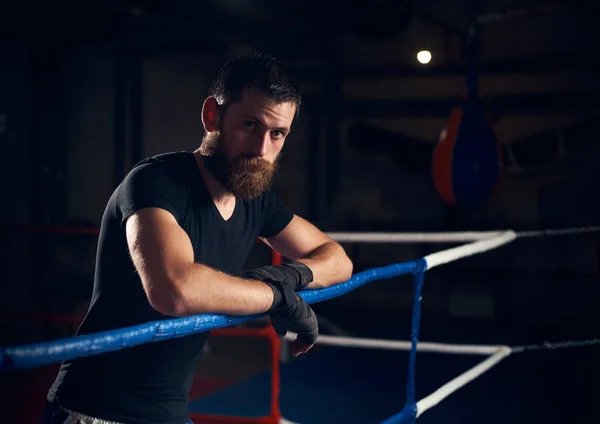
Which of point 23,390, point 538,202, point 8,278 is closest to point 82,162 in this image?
point 8,278

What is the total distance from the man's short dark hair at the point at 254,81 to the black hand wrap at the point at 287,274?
0.33m

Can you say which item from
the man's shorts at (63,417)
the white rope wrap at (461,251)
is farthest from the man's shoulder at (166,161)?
the white rope wrap at (461,251)

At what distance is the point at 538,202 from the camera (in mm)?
6625

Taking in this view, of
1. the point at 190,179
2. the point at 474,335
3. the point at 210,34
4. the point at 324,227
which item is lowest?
the point at 474,335

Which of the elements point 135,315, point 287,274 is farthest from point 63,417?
point 287,274

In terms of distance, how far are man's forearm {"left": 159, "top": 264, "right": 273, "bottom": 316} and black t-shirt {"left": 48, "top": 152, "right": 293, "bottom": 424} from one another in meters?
0.16

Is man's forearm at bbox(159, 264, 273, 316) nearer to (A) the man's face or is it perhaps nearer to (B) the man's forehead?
(A) the man's face

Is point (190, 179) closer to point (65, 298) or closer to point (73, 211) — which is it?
point (65, 298)

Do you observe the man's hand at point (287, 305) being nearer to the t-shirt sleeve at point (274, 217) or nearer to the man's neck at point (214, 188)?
the man's neck at point (214, 188)

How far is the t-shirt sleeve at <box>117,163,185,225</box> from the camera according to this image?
3.81 ft

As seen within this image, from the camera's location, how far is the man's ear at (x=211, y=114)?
1403 mm

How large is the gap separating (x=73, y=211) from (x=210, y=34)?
2613mm

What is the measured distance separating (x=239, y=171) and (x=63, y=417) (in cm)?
56

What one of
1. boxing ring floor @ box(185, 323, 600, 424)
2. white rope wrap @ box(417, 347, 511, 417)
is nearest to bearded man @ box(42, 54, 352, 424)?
white rope wrap @ box(417, 347, 511, 417)
